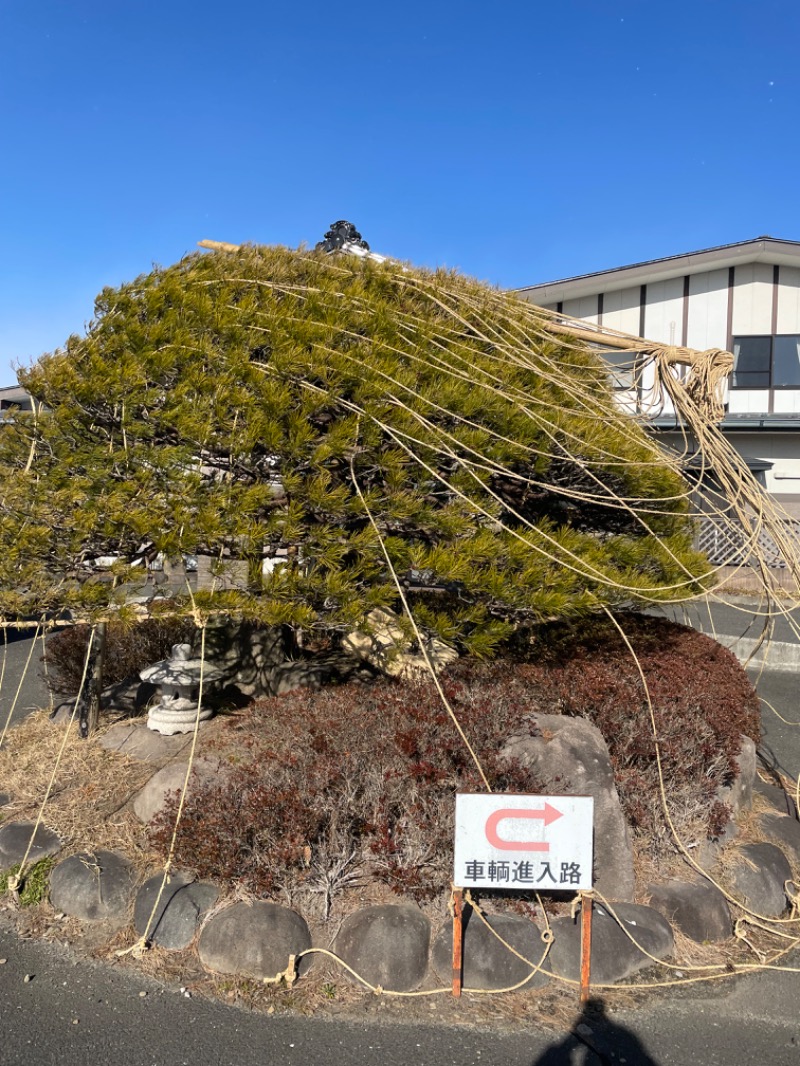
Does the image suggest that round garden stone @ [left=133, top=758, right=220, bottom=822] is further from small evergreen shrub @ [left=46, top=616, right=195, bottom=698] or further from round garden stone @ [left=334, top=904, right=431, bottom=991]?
small evergreen shrub @ [left=46, top=616, right=195, bottom=698]

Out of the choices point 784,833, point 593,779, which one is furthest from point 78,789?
point 784,833

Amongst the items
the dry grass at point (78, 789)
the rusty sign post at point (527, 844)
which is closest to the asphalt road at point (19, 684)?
the dry grass at point (78, 789)

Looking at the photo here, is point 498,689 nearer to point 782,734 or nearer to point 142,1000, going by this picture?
point 142,1000

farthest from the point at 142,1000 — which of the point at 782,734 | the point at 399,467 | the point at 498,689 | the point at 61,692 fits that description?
the point at 782,734

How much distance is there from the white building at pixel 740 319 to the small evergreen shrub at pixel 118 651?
508 inches

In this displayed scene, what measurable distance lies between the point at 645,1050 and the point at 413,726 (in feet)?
5.87

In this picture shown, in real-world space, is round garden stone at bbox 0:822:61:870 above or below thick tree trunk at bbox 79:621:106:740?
below

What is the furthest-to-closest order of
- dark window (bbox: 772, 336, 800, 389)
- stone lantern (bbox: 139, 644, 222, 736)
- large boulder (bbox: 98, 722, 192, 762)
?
1. dark window (bbox: 772, 336, 800, 389)
2. stone lantern (bbox: 139, 644, 222, 736)
3. large boulder (bbox: 98, 722, 192, 762)

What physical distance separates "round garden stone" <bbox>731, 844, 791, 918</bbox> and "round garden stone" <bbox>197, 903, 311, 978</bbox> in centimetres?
240

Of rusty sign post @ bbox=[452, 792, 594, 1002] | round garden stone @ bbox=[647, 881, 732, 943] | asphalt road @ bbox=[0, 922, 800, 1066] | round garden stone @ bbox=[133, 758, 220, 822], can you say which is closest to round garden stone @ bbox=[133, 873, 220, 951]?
asphalt road @ bbox=[0, 922, 800, 1066]

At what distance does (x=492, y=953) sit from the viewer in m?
3.60

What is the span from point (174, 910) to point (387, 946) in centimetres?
104

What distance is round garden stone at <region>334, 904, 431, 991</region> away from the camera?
3.50 meters

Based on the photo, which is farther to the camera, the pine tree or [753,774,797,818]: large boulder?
[753,774,797,818]: large boulder
